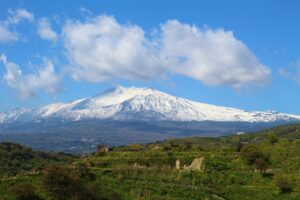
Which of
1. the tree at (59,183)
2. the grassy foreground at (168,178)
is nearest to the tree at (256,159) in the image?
the grassy foreground at (168,178)

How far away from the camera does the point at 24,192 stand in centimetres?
4803

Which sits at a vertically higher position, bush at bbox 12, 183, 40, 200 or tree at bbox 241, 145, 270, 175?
tree at bbox 241, 145, 270, 175

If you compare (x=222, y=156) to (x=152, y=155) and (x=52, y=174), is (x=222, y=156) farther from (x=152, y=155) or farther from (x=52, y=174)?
(x=52, y=174)

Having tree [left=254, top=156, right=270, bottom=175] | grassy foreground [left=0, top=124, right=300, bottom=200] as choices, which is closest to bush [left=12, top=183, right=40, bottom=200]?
grassy foreground [left=0, top=124, right=300, bottom=200]

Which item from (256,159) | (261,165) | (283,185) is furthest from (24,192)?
(256,159)

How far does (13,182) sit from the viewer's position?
5375 centimetres

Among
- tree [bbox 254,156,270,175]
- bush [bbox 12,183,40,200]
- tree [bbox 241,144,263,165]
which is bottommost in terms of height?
Answer: bush [bbox 12,183,40,200]

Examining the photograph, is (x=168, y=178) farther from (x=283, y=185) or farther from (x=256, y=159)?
(x=256, y=159)

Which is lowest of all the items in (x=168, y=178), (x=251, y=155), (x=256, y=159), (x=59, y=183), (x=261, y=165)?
(x=168, y=178)

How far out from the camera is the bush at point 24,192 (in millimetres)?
48031

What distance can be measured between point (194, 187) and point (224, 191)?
4061 mm

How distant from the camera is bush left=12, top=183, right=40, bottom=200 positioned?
48031 mm

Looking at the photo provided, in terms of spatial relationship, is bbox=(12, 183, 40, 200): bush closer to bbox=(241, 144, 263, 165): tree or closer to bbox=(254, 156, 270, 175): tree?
bbox=(254, 156, 270, 175): tree

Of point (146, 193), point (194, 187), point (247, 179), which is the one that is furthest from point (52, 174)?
point (247, 179)
